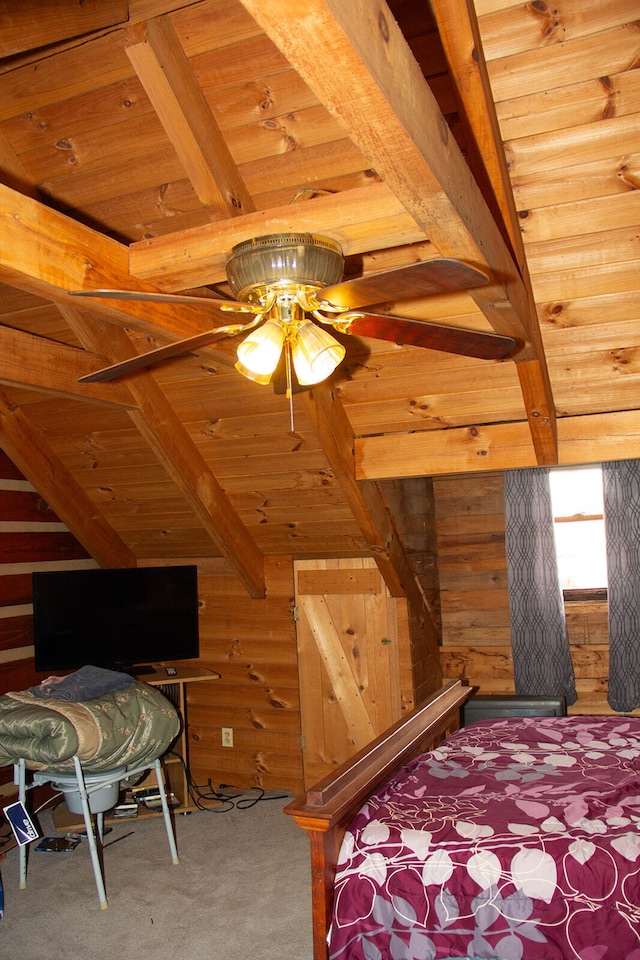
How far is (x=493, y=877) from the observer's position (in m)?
2.21

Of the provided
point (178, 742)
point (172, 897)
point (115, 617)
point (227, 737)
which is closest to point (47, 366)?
point (115, 617)

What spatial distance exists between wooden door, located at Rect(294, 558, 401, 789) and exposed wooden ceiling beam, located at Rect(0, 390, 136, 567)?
1.21 meters

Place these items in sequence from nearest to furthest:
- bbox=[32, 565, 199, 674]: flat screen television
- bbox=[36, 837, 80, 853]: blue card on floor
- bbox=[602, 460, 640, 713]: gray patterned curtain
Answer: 1. bbox=[36, 837, 80, 853]: blue card on floor
2. bbox=[32, 565, 199, 674]: flat screen television
3. bbox=[602, 460, 640, 713]: gray patterned curtain

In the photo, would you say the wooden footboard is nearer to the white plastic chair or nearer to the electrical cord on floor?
the white plastic chair

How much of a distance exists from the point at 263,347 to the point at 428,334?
1.35ft

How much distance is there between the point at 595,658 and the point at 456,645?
2.89 feet

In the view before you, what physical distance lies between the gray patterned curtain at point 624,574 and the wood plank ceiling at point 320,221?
957 mm

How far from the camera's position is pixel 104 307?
223 cm

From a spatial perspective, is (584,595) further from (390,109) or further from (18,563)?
(390,109)

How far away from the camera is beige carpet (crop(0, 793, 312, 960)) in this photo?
120 inches

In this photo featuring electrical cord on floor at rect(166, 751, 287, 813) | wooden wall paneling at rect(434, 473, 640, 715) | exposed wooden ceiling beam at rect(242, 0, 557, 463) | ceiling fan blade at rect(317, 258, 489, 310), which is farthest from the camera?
wooden wall paneling at rect(434, 473, 640, 715)

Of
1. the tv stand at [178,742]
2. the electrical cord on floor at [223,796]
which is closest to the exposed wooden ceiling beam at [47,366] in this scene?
the tv stand at [178,742]

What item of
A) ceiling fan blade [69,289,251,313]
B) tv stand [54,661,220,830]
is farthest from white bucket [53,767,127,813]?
ceiling fan blade [69,289,251,313]

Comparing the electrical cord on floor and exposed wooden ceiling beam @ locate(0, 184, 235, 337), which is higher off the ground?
exposed wooden ceiling beam @ locate(0, 184, 235, 337)
